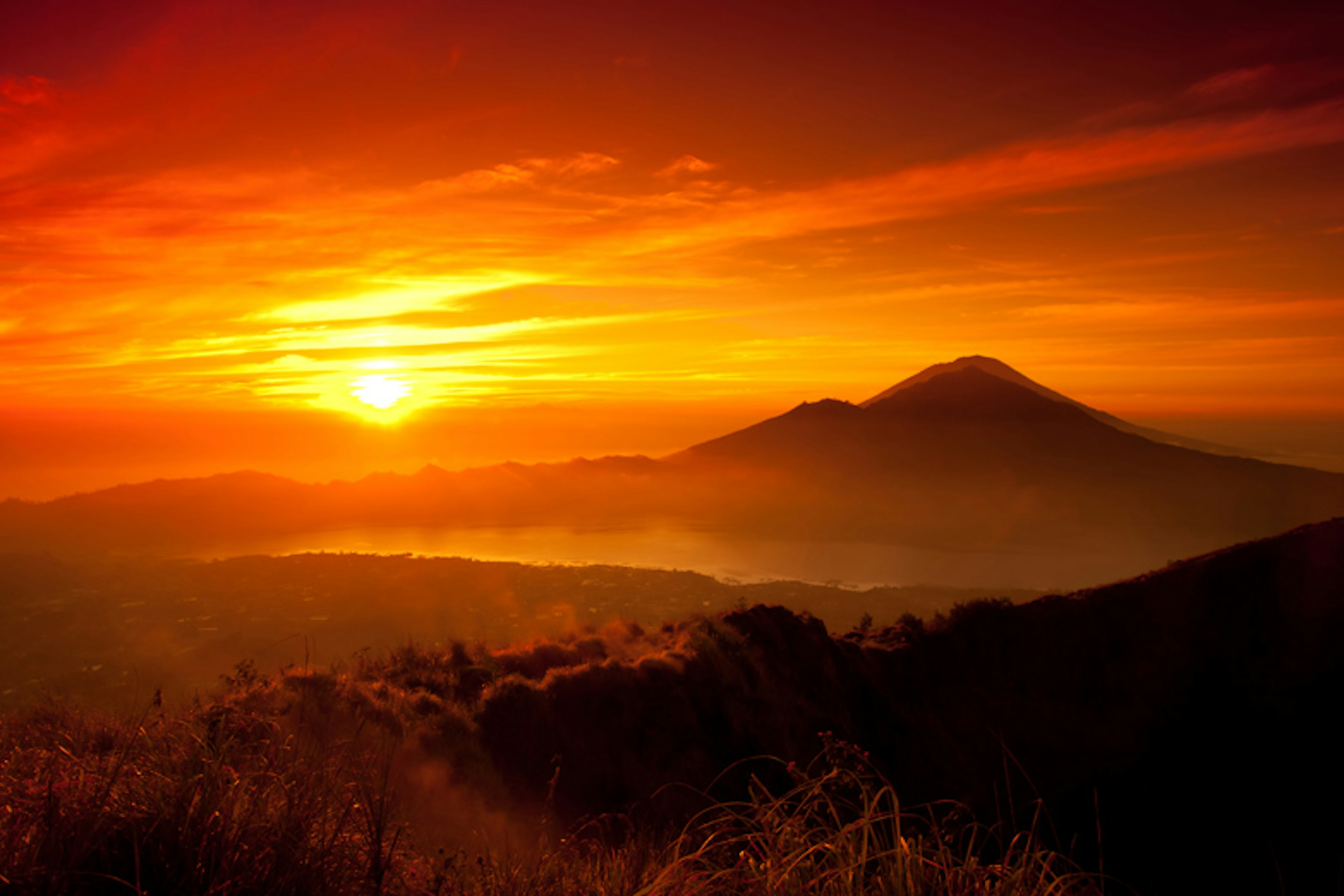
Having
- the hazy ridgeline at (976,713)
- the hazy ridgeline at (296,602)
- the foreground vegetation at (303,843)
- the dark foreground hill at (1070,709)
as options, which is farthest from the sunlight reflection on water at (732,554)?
the foreground vegetation at (303,843)

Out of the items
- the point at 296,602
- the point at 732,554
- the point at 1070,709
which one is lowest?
the point at 732,554

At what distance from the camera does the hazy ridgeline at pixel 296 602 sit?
128ft

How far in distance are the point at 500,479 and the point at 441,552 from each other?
2908 inches

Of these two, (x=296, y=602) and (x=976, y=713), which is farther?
(x=296, y=602)

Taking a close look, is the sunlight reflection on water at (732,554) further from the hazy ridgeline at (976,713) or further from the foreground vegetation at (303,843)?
the foreground vegetation at (303,843)

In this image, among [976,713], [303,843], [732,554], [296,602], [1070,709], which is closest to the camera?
[303,843]

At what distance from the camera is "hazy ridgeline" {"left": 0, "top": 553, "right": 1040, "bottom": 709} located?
128ft

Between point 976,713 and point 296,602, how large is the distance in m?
51.1

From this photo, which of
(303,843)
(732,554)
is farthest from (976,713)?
(732,554)

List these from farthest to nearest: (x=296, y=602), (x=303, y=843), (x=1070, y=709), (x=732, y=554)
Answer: (x=732, y=554)
(x=296, y=602)
(x=1070, y=709)
(x=303, y=843)

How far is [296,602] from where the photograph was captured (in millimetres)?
54750

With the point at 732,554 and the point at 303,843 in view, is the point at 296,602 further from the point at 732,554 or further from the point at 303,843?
the point at 732,554

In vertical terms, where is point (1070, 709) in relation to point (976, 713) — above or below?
below

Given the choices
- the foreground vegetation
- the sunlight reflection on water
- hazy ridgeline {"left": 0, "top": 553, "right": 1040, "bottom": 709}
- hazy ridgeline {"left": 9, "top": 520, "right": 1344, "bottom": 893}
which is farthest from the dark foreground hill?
the sunlight reflection on water
